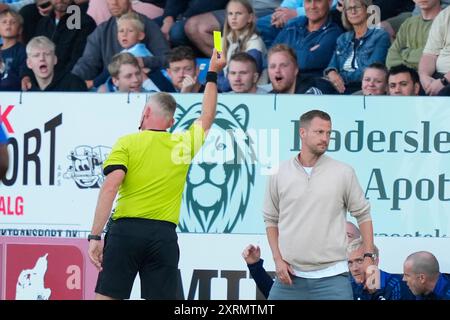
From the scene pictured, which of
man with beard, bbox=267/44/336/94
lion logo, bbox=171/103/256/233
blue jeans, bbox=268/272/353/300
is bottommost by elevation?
blue jeans, bbox=268/272/353/300

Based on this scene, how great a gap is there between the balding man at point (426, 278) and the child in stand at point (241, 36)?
199cm

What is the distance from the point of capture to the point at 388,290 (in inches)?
310

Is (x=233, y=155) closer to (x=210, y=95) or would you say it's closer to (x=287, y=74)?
(x=287, y=74)

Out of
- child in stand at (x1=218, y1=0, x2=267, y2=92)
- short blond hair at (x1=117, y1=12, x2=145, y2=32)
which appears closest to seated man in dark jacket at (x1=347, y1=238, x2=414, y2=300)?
child in stand at (x1=218, y1=0, x2=267, y2=92)

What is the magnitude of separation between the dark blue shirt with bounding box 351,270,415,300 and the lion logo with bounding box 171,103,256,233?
1046 mm

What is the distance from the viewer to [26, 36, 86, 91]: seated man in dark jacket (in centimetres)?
865

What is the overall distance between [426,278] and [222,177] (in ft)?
5.49

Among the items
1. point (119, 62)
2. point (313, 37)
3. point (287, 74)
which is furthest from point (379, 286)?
point (119, 62)

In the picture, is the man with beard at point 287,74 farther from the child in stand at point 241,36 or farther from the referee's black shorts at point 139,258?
the referee's black shorts at point 139,258

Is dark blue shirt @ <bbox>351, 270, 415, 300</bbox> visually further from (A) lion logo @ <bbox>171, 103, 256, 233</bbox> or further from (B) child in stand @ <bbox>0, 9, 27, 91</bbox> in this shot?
(B) child in stand @ <bbox>0, 9, 27, 91</bbox>

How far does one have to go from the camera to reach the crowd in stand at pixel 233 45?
827 centimetres

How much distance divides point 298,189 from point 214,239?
4.36 ft

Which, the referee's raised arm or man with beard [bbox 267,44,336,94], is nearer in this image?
the referee's raised arm
